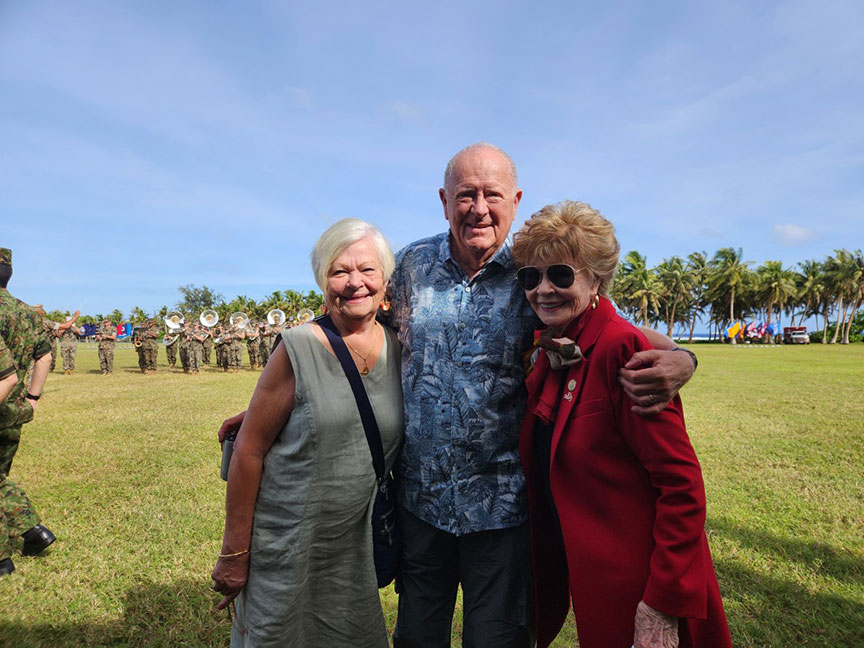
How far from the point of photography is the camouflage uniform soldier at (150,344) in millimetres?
20922

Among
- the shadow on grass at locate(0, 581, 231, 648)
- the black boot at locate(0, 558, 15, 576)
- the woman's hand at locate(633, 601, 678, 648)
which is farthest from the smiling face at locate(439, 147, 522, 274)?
the black boot at locate(0, 558, 15, 576)

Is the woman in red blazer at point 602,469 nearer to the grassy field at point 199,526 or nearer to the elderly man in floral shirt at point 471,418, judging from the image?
the elderly man in floral shirt at point 471,418

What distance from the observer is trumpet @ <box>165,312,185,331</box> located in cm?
2341

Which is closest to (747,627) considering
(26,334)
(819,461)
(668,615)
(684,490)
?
(668,615)

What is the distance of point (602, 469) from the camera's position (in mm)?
1626

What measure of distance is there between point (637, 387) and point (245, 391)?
603 inches

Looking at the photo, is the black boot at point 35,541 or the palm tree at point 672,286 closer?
the black boot at point 35,541

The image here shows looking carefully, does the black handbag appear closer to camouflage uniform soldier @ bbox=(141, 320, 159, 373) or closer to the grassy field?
the grassy field

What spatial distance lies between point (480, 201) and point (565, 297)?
623 millimetres

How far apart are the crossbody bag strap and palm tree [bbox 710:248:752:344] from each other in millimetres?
66361

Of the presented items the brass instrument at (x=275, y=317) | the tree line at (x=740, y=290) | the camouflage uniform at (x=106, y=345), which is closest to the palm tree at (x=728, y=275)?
the tree line at (x=740, y=290)

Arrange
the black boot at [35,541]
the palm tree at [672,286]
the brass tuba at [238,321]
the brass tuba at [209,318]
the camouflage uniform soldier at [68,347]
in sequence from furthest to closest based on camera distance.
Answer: the palm tree at [672,286] < the brass tuba at [209,318] < the brass tuba at [238,321] < the camouflage uniform soldier at [68,347] < the black boot at [35,541]

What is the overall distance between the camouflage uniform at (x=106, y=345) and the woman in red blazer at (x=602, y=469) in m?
22.5

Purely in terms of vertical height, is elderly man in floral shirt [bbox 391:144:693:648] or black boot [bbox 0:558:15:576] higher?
elderly man in floral shirt [bbox 391:144:693:648]
